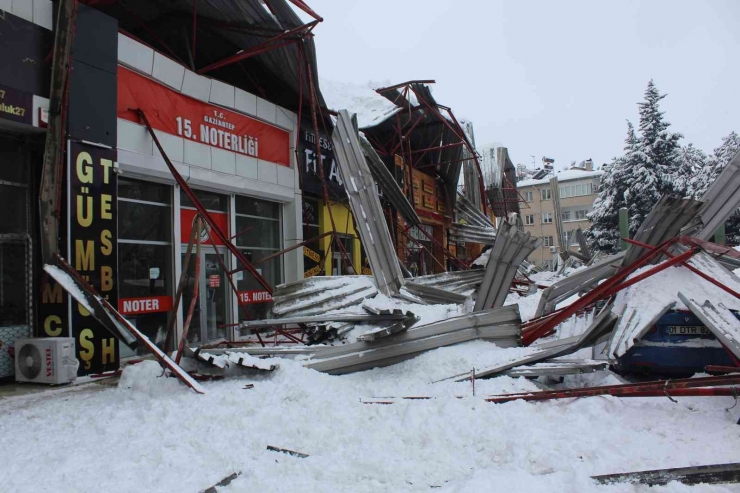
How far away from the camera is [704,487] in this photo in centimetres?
296

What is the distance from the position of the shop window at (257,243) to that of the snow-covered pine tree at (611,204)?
86.2 ft

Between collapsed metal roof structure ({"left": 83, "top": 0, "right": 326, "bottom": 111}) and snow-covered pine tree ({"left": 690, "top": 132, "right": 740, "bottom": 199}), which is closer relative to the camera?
collapsed metal roof structure ({"left": 83, "top": 0, "right": 326, "bottom": 111})

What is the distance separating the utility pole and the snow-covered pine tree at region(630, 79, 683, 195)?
32.3 meters

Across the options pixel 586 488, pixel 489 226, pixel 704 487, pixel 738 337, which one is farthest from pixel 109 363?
pixel 489 226

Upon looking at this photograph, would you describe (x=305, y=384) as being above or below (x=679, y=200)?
below

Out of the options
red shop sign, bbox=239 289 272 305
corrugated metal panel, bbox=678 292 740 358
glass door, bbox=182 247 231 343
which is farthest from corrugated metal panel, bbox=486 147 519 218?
corrugated metal panel, bbox=678 292 740 358

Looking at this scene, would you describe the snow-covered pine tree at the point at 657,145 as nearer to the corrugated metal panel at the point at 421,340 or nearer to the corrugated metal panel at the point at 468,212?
the corrugated metal panel at the point at 468,212

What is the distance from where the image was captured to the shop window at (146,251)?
28.1 feet

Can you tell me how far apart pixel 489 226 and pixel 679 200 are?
14845 mm

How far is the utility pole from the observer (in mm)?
6441

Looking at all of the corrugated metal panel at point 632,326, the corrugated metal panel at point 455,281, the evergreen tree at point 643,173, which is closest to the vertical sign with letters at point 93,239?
the corrugated metal panel at point 455,281

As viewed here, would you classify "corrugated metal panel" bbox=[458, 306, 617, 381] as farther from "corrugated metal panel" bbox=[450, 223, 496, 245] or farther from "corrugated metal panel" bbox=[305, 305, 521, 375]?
"corrugated metal panel" bbox=[450, 223, 496, 245]

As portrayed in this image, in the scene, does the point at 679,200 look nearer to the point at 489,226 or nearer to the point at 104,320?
the point at 104,320

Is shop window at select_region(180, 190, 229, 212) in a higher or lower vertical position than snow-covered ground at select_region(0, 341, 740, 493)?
higher
